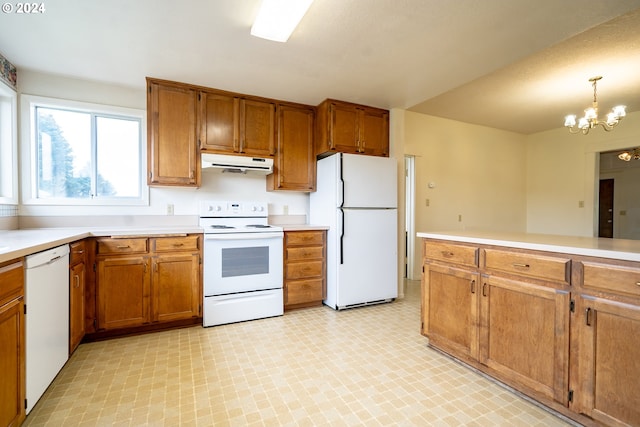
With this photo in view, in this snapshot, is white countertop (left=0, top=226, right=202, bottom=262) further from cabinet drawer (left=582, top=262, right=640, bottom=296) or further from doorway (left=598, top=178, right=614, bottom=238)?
doorway (left=598, top=178, right=614, bottom=238)

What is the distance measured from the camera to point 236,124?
3.14 meters

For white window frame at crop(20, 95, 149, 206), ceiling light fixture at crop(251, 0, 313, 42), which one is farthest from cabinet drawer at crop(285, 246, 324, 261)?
ceiling light fixture at crop(251, 0, 313, 42)

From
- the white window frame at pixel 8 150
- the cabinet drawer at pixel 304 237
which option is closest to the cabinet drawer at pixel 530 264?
the cabinet drawer at pixel 304 237

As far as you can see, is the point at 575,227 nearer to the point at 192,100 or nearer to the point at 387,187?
the point at 387,187

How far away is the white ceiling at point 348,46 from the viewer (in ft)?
6.00

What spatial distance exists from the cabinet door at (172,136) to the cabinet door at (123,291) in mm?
818

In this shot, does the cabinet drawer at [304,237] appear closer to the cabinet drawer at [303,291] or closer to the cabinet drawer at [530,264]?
the cabinet drawer at [303,291]

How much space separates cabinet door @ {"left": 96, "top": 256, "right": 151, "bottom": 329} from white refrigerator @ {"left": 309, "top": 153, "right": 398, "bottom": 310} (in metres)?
1.83

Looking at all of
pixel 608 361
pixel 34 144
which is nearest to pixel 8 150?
pixel 34 144

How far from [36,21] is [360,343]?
3316 millimetres

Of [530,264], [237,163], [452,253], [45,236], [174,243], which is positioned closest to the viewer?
[530,264]

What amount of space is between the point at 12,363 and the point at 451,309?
2470 mm

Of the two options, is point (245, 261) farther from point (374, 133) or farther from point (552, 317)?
point (552, 317)

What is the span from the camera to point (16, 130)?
2.59 m
